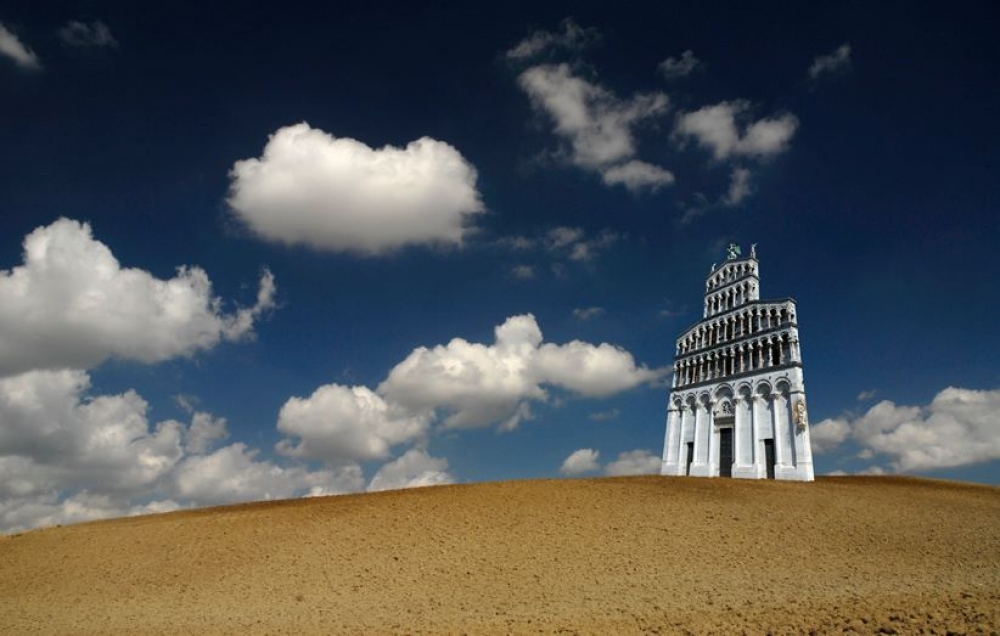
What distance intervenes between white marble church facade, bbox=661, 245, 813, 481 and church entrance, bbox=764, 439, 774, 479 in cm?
6

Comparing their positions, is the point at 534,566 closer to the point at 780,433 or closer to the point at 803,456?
the point at 803,456

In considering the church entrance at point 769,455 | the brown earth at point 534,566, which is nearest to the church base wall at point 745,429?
the church entrance at point 769,455

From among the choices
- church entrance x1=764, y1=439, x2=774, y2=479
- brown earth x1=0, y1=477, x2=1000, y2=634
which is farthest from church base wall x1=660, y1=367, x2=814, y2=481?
brown earth x1=0, y1=477, x2=1000, y2=634

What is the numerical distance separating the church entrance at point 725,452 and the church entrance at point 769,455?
2.79 m

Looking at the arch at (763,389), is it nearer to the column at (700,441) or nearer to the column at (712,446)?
the column at (712,446)

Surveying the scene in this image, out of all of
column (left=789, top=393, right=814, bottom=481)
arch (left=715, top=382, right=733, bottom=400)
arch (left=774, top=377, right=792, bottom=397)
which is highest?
arch (left=715, top=382, right=733, bottom=400)

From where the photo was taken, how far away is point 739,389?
39.9 m

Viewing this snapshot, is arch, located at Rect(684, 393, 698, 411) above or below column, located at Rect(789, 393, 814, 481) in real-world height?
above

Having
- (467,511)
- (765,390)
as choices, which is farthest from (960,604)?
(765,390)

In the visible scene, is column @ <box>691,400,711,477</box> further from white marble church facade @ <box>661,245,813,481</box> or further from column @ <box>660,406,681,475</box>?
column @ <box>660,406,681,475</box>

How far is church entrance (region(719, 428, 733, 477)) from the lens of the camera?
39.4m

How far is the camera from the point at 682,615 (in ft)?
39.4

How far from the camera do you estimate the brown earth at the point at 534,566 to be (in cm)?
1237

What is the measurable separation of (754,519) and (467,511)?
10690mm
